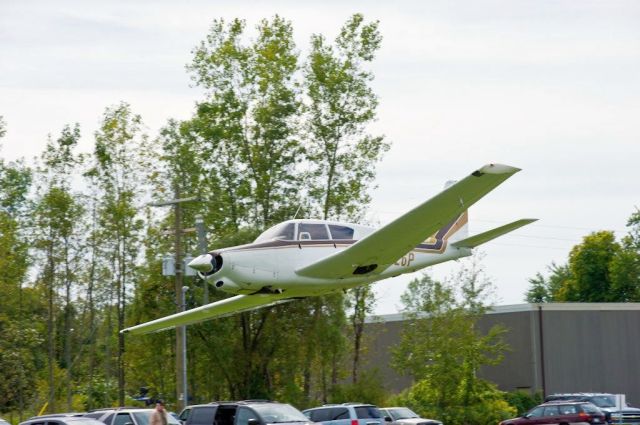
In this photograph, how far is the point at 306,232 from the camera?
27.3 metres

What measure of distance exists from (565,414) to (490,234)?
11.0 m

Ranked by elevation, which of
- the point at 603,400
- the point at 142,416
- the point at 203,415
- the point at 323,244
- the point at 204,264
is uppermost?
the point at 323,244

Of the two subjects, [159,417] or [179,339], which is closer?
[159,417]

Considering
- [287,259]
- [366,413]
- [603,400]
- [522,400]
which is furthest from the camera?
[522,400]

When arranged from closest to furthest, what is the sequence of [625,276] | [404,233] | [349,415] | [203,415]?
[404,233] → [203,415] → [349,415] → [625,276]

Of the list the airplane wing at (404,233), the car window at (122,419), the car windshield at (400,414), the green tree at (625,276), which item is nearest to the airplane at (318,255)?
the airplane wing at (404,233)

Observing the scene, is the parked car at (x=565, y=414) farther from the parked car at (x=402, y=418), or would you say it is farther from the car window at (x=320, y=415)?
the car window at (x=320, y=415)

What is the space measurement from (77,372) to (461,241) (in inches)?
1354

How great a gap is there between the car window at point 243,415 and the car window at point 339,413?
6.01m

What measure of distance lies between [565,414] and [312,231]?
13.8 meters

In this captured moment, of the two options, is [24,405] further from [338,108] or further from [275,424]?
[275,424]

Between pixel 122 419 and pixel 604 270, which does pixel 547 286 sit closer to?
pixel 604 270

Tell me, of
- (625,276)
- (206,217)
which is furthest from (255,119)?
(625,276)

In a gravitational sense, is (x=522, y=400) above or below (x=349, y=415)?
below
